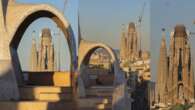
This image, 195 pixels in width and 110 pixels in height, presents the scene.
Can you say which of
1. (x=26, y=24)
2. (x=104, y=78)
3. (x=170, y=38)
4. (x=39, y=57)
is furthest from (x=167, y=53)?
(x=26, y=24)

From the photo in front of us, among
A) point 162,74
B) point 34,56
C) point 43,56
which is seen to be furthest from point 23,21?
point 162,74

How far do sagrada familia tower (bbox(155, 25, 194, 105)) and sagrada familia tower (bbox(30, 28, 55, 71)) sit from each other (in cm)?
3292

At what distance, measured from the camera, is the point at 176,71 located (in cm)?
7669

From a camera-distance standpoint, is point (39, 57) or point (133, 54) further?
point (133, 54)

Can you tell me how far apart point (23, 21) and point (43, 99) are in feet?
11.6

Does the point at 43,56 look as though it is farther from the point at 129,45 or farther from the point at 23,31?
the point at 129,45

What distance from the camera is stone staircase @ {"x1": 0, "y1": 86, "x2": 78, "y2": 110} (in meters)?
14.4

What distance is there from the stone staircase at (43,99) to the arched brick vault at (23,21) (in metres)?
1.90

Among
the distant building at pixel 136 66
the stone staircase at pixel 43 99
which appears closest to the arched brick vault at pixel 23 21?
the stone staircase at pixel 43 99

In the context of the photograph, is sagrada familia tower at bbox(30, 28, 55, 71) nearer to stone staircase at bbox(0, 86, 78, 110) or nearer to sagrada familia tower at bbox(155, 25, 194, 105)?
stone staircase at bbox(0, 86, 78, 110)

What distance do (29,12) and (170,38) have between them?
5985 centimetres

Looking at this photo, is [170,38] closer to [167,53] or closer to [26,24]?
[167,53]

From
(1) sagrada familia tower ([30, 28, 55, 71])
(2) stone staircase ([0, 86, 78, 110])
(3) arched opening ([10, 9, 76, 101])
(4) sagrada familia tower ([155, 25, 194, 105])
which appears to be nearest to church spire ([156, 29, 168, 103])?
(4) sagrada familia tower ([155, 25, 194, 105])

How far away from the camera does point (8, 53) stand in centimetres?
1809
